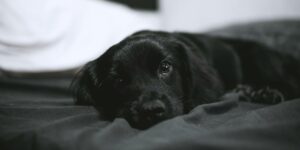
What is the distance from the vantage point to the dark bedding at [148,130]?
3.64ft

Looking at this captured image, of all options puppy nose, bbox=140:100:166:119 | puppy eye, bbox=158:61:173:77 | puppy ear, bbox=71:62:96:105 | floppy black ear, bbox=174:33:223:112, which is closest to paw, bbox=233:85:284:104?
floppy black ear, bbox=174:33:223:112

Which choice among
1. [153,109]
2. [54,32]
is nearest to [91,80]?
[153,109]

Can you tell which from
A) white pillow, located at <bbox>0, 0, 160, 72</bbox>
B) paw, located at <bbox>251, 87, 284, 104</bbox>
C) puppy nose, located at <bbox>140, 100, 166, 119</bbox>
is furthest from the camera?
white pillow, located at <bbox>0, 0, 160, 72</bbox>

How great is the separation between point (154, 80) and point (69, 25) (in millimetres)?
1099

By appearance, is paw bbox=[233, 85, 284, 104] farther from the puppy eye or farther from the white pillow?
the white pillow

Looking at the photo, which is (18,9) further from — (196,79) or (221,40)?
(221,40)

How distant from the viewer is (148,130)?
1.31 meters

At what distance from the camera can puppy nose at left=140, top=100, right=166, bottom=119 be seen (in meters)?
1.46

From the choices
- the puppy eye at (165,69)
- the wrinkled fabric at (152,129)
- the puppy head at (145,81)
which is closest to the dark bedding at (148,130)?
the wrinkled fabric at (152,129)

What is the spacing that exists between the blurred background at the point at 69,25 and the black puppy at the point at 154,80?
49 cm

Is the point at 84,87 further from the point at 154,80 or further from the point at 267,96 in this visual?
the point at 267,96

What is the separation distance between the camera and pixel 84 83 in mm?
1918

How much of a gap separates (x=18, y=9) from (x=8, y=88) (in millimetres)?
542

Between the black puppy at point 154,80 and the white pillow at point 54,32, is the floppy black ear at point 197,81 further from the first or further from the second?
the white pillow at point 54,32
